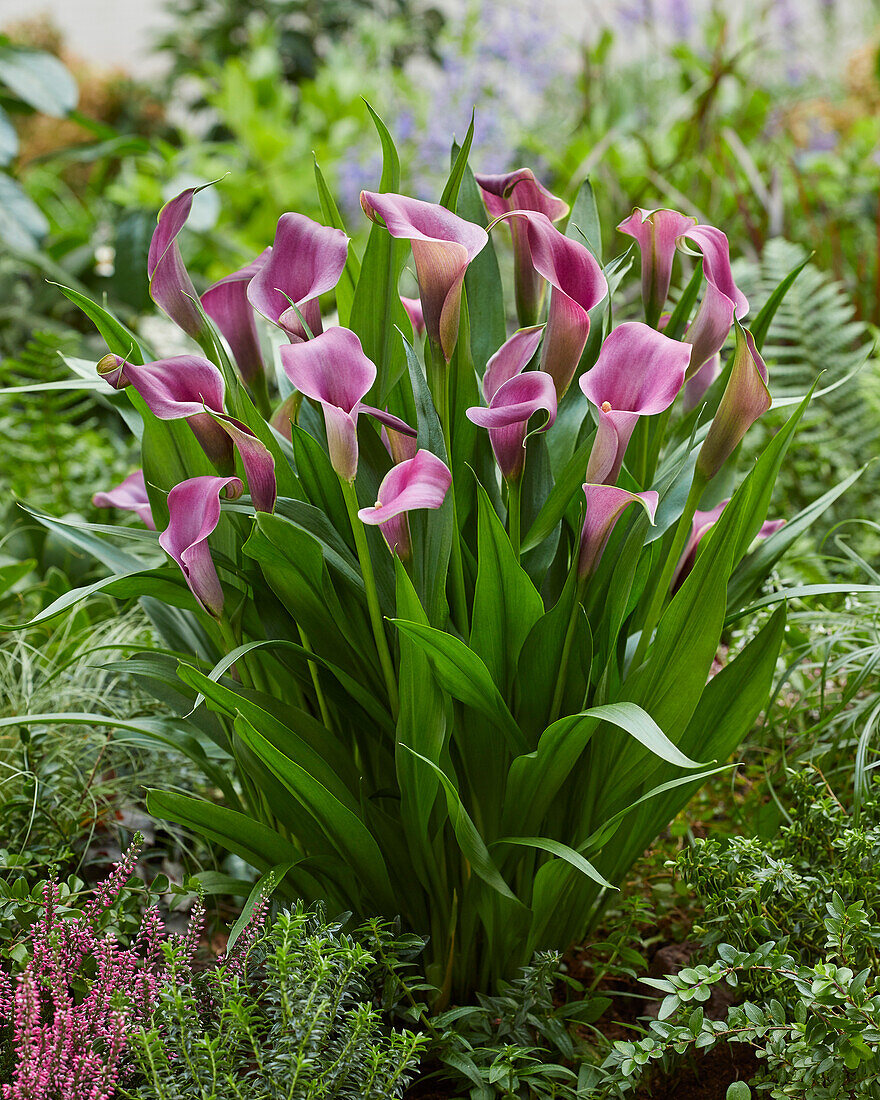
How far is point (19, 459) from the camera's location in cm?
170

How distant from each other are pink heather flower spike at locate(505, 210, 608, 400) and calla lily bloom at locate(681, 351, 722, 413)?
0.64ft

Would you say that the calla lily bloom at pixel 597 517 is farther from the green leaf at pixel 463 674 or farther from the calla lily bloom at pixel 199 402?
the calla lily bloom at pixel 199 402

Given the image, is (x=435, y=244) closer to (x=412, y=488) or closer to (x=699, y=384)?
(x=412, y=488)

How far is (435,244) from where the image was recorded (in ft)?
2.03

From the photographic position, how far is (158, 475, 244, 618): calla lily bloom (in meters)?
0.64

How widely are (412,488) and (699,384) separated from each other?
379 millimetres

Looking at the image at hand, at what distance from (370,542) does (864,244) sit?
227 cm

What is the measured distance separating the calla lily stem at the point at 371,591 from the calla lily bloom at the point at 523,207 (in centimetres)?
24

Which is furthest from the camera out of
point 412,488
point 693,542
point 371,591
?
point 693,542

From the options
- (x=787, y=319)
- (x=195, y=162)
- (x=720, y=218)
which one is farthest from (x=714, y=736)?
(x=195, y=162)

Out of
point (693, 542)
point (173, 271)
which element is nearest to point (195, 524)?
point (173, 271)

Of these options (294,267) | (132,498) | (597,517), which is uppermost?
(294,267)

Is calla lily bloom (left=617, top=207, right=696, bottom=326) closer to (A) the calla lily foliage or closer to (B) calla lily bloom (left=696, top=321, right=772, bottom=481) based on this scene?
(A) the calla lily foliage

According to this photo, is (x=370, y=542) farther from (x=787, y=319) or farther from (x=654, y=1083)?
(x=787, y=319)
